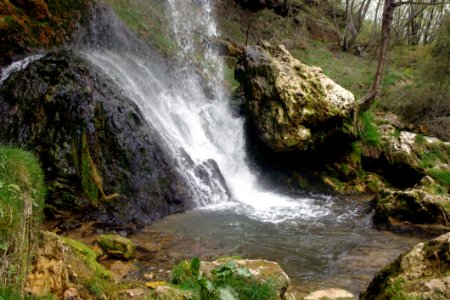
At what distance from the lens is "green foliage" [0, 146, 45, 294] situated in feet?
8.80

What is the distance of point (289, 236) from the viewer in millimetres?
7402

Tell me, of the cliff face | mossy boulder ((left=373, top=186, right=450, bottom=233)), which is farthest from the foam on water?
mossy boulder ((left=373, top=186, right=450, bottom=233))

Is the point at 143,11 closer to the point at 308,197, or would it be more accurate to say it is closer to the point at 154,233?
the point at 308,197

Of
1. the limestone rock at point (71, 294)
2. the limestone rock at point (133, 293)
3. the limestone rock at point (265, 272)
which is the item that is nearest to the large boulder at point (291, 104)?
the limestone rock at point (265, 272)

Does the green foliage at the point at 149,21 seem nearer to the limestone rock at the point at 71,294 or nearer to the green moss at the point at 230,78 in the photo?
the green moss at the point at 230,78

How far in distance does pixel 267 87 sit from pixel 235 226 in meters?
5.24

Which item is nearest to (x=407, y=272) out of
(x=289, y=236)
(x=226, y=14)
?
(x=289, y=236)

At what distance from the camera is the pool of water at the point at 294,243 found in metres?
5.76

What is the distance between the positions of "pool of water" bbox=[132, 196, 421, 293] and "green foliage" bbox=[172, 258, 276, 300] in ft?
5.85

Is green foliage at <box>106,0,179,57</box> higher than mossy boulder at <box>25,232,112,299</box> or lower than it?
higher

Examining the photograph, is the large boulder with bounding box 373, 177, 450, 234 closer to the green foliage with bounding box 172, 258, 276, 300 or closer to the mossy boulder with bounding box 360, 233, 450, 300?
the mossy boulder with bounding box 360, 233, 450, 300

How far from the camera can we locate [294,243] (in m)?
7.00

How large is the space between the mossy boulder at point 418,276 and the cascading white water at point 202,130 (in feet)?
15.9

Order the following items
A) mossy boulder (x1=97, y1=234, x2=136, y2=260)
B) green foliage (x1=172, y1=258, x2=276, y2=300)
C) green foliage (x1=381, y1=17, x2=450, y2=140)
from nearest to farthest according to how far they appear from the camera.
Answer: green foliage (x1=172, y1=258, x2=276, y2=300) → mossy boulder (x1=97, y1=234, x2=136, y2=260) → green foliage (x1=381, y1=17, x2=450, y2=140)
